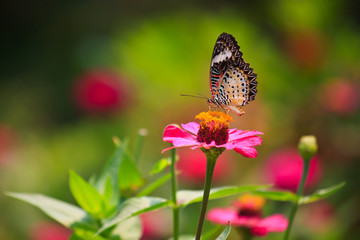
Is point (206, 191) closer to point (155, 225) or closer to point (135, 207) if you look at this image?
point (135, 207)

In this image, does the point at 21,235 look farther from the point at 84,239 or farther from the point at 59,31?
the point at 59,31

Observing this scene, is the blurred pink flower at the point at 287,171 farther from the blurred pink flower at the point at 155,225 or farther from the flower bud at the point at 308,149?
the flower bud at the point at 308,149

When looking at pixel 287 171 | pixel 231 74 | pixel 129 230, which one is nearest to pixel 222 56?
pixel 231 74

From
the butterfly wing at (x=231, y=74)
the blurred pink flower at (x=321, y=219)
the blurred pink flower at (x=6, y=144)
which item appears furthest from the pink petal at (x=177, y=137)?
the blurred pink flower at (x=6, y=144)

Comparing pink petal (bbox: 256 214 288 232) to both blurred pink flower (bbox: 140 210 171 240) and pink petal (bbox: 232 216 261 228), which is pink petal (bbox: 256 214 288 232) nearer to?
pink petal (bbox: 232 216 261 228)

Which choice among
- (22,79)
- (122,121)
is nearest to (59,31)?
(22,79)

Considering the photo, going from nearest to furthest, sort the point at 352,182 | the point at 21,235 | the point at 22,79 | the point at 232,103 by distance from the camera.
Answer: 1. the point at 232,103
2. the point at 352,182
3. the point at 21,235
4. the point at 22,79
